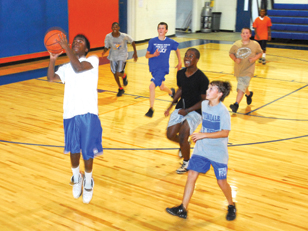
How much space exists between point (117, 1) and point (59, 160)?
11.9m

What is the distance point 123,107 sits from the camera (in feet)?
24.1

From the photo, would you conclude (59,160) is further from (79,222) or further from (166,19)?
(166,19)

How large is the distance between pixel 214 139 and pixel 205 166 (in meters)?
0.26

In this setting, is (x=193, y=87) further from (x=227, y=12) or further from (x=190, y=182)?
(x=227, y=12)

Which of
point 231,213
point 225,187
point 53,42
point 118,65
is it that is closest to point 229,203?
point 231,213

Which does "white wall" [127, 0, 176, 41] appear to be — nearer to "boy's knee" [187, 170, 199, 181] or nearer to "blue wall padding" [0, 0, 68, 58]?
"blue wall padding" [0, 0, 68, 58]

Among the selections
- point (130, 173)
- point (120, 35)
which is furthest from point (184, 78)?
point (120, 35)

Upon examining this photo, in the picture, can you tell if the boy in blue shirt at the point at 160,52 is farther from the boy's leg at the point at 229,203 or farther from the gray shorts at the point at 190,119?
the boy's leg at the point at 229,203

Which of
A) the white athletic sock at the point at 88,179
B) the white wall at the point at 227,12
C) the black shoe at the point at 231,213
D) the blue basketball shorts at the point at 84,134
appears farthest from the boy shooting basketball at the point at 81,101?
the white wall at the point at 227,12

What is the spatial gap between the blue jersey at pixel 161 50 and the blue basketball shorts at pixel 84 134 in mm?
3198

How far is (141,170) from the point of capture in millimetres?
4598

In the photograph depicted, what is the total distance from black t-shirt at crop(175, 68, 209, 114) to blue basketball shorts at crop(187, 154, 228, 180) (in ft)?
3.58

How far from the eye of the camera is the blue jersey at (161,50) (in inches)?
255

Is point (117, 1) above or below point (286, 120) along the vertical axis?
above
